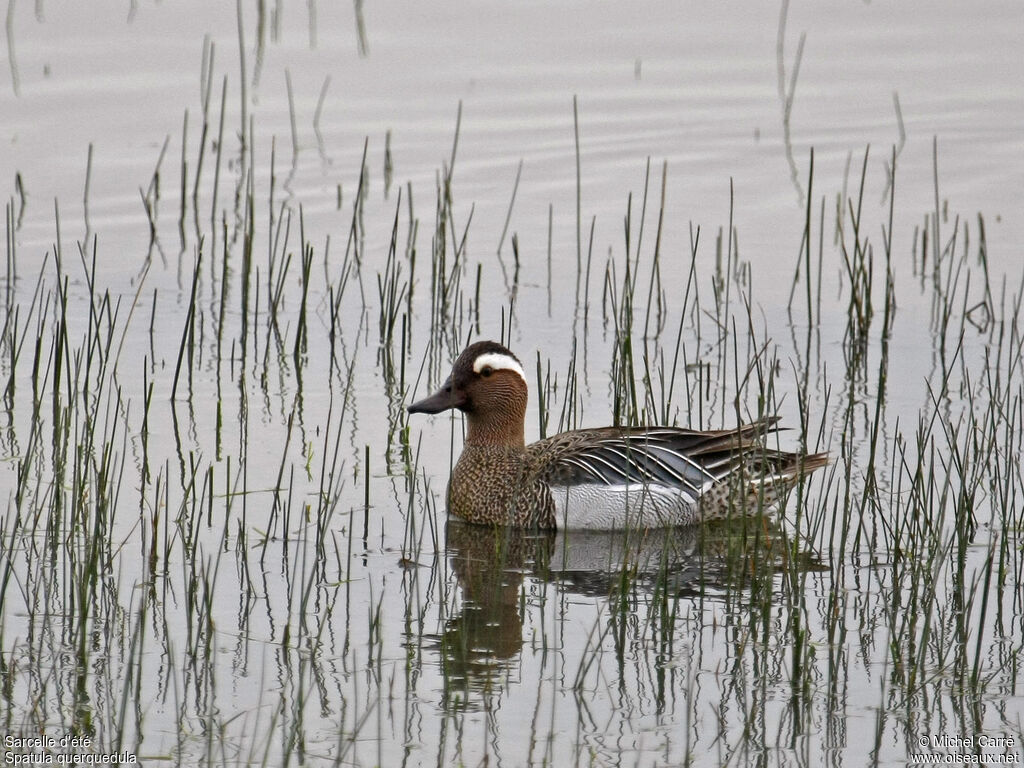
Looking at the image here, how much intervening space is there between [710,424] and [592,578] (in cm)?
211

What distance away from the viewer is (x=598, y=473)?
8.38 m

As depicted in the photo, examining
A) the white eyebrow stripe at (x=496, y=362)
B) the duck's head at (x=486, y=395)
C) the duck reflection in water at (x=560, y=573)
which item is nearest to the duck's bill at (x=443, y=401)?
the duck's head at (x=486, y=395)

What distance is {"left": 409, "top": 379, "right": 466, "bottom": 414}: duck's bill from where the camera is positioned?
28.1ft

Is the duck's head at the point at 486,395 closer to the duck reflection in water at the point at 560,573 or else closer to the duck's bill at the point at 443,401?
the duck's bill at the point at 443,401

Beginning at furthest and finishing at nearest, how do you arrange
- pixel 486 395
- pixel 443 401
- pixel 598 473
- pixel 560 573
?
pixel 486 395 → pixel 443 401 → pixel 598 473 → pixel 560 573

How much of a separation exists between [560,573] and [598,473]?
2.96ft

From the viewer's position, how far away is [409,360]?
10.4 meters

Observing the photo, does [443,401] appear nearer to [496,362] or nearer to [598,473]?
[496,362]

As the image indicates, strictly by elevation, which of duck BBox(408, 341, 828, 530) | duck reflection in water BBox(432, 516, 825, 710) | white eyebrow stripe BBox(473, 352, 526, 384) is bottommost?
duck reflection in water BBox(432, 516, 825, 710)

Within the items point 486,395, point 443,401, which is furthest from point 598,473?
point 443,401

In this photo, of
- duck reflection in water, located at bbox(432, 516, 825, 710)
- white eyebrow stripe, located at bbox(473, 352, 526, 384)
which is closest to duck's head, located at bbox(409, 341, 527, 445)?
white eyebrow stripe, located at bbox(473, 352, 526, 384)

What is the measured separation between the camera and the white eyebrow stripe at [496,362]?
28.3 ft

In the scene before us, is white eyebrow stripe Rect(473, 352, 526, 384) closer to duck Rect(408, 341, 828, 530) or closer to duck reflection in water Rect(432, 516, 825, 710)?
duck Rect(408, 341, 828, 530)

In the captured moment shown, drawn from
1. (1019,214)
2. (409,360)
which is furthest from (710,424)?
(1019,214)
